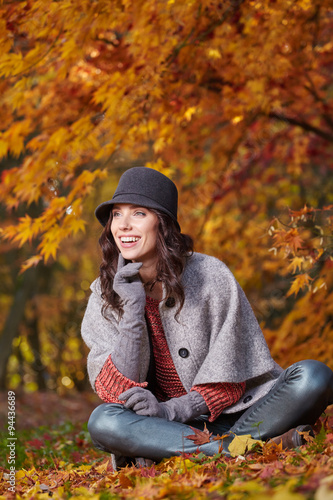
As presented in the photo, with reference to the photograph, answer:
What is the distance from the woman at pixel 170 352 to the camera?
9.70 feet

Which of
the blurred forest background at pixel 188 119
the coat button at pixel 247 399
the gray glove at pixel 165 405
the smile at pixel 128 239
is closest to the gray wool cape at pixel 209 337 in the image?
the coat button at pixel 247 399

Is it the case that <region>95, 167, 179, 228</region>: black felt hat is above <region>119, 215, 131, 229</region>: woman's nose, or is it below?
above

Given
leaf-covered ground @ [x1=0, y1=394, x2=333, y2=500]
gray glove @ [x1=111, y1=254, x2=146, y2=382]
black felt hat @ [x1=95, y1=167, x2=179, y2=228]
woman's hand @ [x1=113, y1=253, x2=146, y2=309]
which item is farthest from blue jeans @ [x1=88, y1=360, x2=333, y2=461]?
black felt hat @ [x1=95, y1=167, x2=179, y2=228]

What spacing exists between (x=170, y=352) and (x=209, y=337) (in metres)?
0.25

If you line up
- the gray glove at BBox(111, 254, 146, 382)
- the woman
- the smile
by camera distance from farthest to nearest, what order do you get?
the smile < the gray glove at BBox(111, 254, 146, 382) < the woman

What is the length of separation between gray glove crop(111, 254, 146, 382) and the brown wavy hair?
19cm

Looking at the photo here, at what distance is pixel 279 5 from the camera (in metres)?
4.82

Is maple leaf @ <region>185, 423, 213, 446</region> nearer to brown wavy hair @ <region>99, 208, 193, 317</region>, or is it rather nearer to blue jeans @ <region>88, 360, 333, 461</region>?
blue jeans @ <region>88, 360, 333, 461</region>

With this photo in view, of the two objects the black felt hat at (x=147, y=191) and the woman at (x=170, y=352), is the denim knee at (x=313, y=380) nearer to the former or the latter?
the woman at (x=170, y=352)

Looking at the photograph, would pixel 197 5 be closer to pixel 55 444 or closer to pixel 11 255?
pixel 55 444

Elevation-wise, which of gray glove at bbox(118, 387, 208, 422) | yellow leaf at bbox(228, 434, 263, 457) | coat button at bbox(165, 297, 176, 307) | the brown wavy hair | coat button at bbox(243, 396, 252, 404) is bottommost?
coat button at bbox(243, 396, 252, 404)

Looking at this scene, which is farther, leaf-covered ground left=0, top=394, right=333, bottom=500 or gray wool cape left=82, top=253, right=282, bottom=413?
gray wool cape left=82, top=253, right=282, bottom=413

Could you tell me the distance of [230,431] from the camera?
3041 mm

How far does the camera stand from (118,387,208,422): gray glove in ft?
9.73
